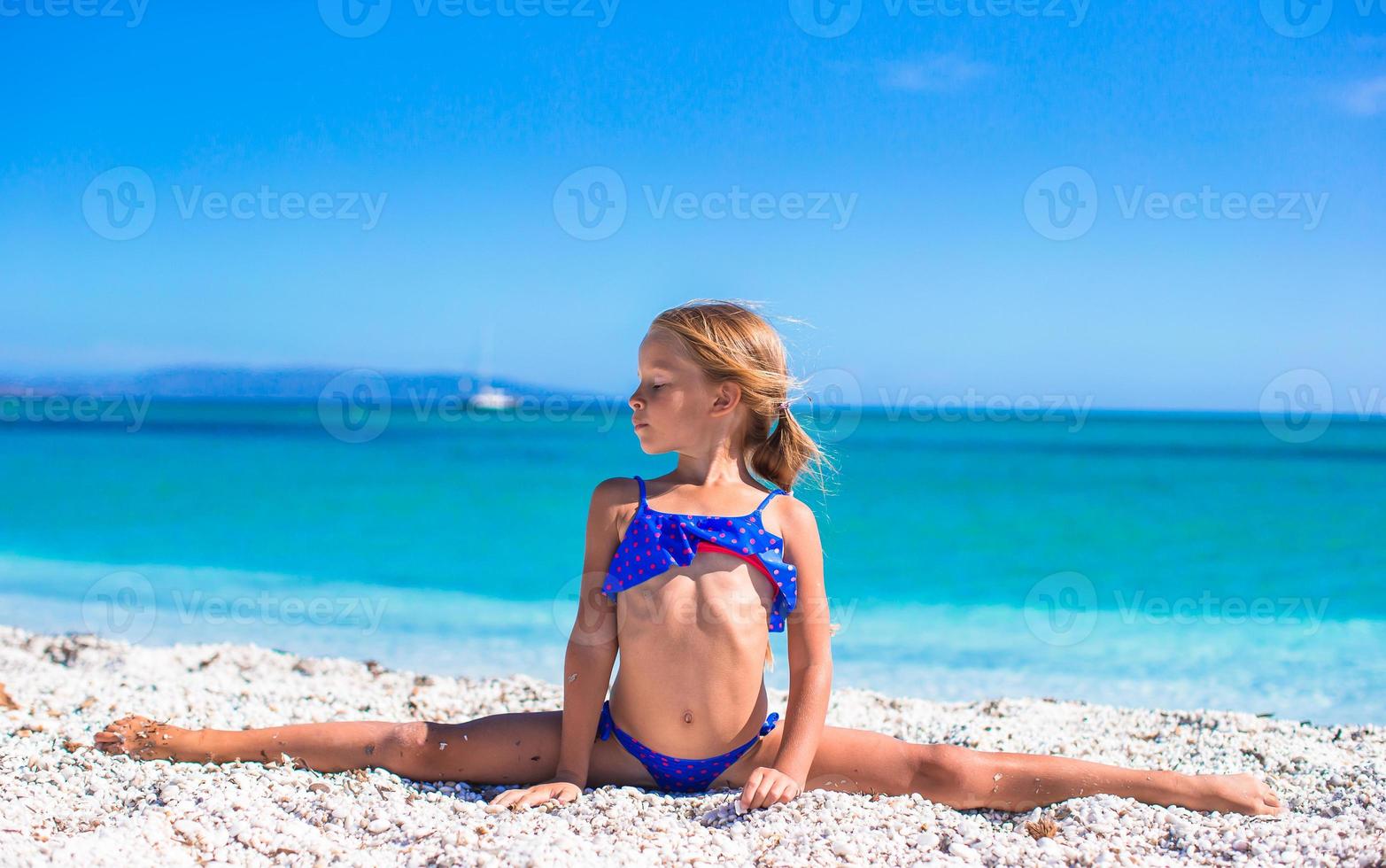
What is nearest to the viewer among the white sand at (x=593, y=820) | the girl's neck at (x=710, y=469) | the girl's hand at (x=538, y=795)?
the white sand at (x=593, y=820)

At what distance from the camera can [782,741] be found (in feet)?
10.5

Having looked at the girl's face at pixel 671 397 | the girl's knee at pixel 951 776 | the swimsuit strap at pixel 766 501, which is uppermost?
the girl's face at pixel 671 397

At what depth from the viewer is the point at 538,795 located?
3.10m

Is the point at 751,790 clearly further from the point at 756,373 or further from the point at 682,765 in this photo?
the point at 756,373

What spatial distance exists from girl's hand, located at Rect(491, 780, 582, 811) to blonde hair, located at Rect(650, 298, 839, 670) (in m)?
0.76

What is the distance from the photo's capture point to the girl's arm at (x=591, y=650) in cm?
325

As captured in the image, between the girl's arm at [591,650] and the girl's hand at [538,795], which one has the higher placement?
the girl's arm at [591,650]

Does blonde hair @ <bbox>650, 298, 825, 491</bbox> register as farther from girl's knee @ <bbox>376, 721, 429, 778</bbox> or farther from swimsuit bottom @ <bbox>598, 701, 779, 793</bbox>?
girl's knee @ <bbox>376, 721, 429, 778</bbox>

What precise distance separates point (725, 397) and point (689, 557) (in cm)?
53

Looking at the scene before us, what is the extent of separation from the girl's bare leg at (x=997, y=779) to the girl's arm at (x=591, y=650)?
0.50 m

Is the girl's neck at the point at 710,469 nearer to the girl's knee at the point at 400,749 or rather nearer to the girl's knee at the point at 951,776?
the girl's knee at the point at 951,776

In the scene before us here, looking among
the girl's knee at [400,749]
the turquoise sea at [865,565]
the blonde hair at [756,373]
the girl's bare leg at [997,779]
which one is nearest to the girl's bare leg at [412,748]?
the girl's knee at [400,749]

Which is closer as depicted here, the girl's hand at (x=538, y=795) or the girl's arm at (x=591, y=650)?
the girl's hand at (x=538, y=795)

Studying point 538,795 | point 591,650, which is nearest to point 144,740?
point 538,795
